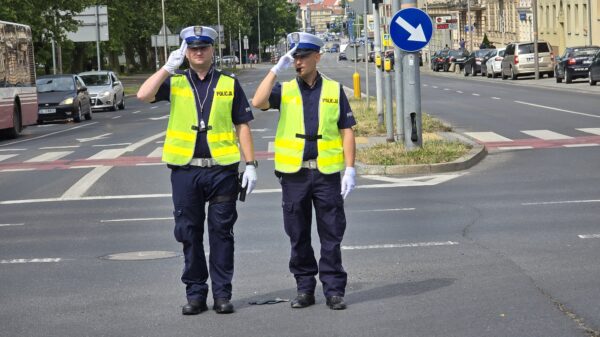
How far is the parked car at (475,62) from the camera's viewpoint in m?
72.0

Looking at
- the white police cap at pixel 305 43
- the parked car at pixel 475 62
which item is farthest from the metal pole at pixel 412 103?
the parked car at pixel 475 62

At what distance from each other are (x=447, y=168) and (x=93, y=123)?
20.1 metres

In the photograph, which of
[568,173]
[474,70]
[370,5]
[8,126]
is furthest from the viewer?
[474,70]

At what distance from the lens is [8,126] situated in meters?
30.3

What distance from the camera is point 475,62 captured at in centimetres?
7256

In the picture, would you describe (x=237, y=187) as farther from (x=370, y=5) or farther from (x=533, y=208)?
(x=370, y=5)

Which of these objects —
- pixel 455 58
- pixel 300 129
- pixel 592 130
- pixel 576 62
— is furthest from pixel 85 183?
pixel 455 58

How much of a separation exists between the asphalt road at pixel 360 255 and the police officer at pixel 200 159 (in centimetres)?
29

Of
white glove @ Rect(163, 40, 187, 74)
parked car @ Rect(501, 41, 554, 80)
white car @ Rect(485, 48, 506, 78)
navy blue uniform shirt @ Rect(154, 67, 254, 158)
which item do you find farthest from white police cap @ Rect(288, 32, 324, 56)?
white car @ Rect(485, 48, 506, 78)

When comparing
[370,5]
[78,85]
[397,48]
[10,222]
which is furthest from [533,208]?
[78,85]

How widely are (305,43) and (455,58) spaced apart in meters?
78.4

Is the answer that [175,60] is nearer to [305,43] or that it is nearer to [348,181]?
[305,43]

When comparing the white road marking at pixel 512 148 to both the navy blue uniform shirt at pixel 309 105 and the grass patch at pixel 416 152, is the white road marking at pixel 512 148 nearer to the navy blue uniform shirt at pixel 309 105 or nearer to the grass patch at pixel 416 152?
the grass patch at pixel 416 152

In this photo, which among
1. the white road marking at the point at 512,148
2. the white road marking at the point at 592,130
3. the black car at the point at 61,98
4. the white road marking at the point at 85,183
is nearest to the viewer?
the white road marking at the point at 85,183
